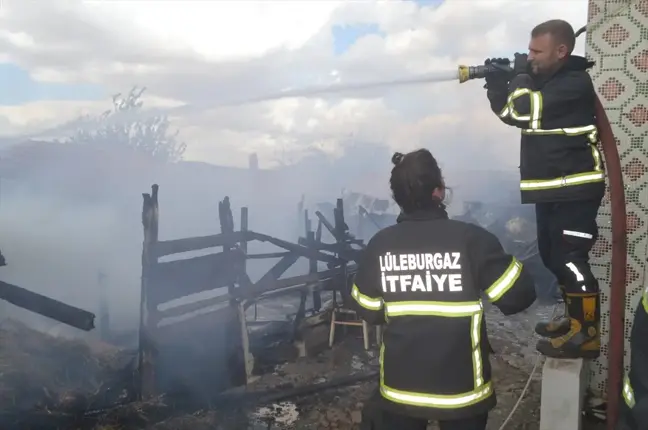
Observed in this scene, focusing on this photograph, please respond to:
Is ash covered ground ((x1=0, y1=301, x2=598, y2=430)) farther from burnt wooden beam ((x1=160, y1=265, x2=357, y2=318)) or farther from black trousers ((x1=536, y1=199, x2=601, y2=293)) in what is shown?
black trousers ((x1=536, y1=199, x2=601, y2=293))

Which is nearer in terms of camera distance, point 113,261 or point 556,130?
point 556,130

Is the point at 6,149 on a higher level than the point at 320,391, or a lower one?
higher

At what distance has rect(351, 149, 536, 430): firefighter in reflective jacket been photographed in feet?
7.98

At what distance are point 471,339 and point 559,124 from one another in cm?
170

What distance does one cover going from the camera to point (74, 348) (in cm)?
723

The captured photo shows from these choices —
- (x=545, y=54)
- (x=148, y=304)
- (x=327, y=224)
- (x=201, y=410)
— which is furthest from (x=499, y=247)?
(x=327, y=224)

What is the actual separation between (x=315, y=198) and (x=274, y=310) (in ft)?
12.2

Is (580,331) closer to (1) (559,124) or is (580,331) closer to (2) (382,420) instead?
(1) (559,124)

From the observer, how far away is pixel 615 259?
11.4ft

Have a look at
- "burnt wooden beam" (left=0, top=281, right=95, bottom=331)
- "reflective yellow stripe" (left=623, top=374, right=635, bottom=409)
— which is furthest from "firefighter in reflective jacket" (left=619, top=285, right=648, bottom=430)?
"burnt wooden beam" (left=0, top=281, right=95, bottom=331)

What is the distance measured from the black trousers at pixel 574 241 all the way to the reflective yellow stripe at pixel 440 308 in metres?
1.35

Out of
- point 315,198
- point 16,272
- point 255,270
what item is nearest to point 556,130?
point 315,198

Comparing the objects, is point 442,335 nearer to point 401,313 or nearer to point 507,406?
point 401,313

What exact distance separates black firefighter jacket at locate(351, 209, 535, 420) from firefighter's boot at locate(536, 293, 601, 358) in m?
1.29
